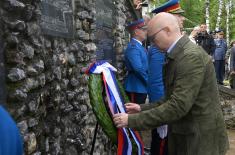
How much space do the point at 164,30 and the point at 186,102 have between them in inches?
22.9

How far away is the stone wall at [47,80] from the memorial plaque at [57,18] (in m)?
0.08

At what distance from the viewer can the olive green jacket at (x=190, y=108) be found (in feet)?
9.84

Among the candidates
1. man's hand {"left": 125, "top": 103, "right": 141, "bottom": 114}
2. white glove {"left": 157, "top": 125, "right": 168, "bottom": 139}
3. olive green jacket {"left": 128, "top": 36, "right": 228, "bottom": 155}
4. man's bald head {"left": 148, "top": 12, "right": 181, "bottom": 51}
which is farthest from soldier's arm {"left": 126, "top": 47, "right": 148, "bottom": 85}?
man's bald head {"left": 148, "top": 12, "right": 181, "bottom": 51}

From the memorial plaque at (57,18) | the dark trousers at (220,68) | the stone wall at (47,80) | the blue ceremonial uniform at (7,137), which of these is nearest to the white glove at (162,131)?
the stone wall at (47,80)

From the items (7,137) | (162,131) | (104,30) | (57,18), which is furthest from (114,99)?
(104,30)

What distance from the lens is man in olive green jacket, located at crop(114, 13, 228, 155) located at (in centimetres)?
300

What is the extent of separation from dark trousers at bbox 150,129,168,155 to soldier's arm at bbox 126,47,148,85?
975 mm

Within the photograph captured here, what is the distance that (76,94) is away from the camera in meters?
4.33

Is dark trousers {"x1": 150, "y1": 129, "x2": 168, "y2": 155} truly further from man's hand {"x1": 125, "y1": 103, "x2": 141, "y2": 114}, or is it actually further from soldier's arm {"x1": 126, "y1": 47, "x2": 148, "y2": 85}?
man's hand {"x1": 125, "y1": 103, "x2": 141, "y2": 114}

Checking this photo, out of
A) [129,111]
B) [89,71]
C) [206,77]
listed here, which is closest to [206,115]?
[206,77]

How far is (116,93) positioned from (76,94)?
1126 mm

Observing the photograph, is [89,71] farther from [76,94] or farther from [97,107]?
[76,94]

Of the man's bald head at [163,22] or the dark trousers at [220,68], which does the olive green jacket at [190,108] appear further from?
the dark trousers at [220,68]

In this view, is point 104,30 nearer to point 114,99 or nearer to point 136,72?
point 136,72
